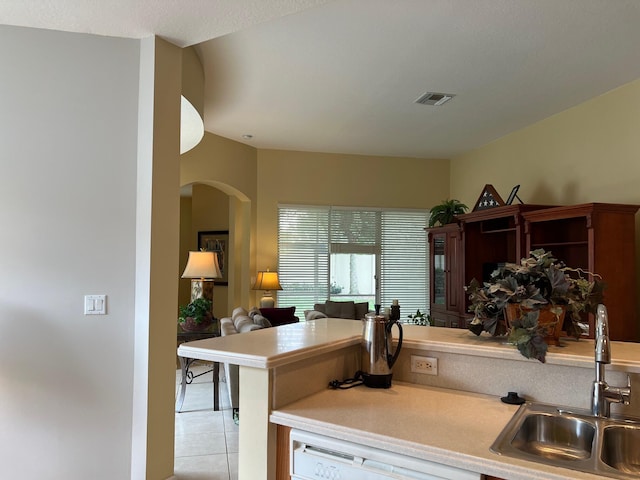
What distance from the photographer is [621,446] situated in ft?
4.74

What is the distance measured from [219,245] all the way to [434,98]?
451 cm

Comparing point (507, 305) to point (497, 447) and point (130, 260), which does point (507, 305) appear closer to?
point (497, 447)

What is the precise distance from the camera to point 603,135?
431cm

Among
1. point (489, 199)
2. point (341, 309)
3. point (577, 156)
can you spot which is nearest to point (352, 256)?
point (341, 309)

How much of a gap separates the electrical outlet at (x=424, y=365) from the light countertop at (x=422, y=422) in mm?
71

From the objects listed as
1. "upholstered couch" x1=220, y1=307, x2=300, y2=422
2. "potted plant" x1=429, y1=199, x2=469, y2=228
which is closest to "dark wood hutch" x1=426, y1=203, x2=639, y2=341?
"potted plant" x1=429, y1=199, x2=469, y2=228

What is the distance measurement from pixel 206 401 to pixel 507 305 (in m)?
3.61

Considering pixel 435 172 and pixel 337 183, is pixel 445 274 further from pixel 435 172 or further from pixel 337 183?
pixel 337 183

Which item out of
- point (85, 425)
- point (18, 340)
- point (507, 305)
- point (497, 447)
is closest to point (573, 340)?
point (507, 305)

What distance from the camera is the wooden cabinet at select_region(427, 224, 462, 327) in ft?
18.3

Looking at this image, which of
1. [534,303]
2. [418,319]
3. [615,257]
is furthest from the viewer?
[418,319]

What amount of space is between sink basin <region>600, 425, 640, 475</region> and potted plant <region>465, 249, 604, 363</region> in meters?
0.29

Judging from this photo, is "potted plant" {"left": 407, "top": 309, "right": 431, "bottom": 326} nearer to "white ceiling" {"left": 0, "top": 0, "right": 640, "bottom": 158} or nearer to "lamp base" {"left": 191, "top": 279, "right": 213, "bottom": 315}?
"white ceiling" {"left": 0, "top": 0, "right": 640, "bottom": 158}

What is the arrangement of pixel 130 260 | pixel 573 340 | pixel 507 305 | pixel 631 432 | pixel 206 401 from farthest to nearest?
pixel 206 401 < pixel 130 260 < pixel 573 340 < pixel 507 305 < pixel 631 432
